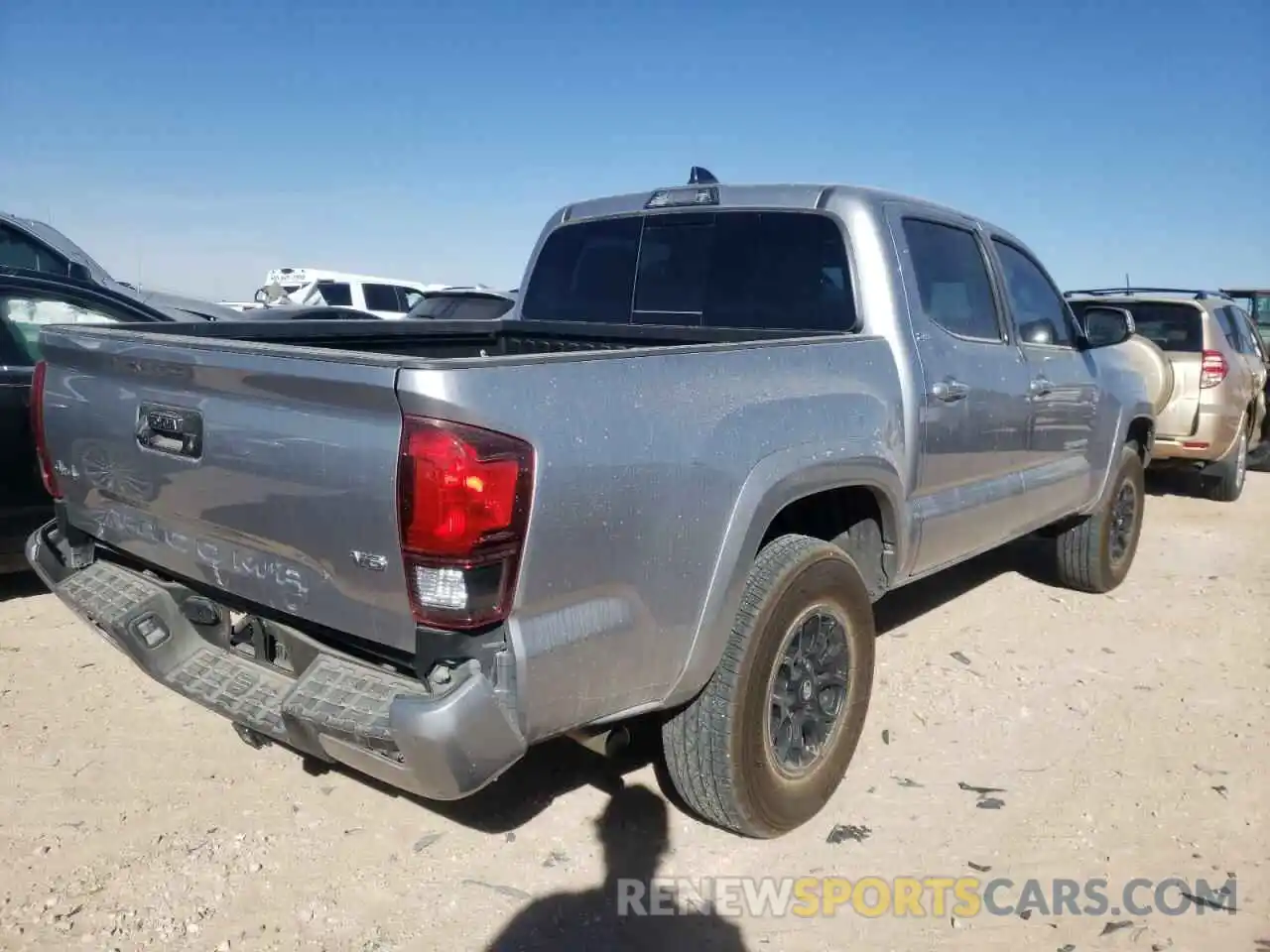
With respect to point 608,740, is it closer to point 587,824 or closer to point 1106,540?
point 587,824

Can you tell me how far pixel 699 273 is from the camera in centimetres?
389

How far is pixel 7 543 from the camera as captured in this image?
179 inches

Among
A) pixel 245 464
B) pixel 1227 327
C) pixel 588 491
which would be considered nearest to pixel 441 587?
pixel 588 491

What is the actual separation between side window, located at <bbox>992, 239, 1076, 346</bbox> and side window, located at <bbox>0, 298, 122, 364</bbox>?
14.2ft

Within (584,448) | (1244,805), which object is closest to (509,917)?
(584,448)

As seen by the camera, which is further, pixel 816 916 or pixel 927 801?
pixel 927 801

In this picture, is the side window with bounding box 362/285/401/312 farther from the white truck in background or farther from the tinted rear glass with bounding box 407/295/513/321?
the tinted rear glass with bounding box 407/295/513/321

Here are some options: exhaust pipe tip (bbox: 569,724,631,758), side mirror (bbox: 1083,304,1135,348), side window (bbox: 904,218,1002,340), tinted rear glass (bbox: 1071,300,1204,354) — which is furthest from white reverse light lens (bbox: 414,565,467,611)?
tinted rear glass (bbox: 1071,300,1204,354)

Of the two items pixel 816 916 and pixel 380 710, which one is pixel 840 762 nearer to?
pixel 816 916

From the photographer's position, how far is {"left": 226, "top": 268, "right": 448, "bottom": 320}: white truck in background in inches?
656

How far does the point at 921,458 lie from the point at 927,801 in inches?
46.0

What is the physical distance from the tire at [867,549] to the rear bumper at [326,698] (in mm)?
1696

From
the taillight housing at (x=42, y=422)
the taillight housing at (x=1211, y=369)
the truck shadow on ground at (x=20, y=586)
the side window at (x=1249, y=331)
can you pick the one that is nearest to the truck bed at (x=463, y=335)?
the taillight housing at (x=42, y=422)

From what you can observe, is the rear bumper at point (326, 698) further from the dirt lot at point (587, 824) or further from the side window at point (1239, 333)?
the side window at point (1239, 333)
